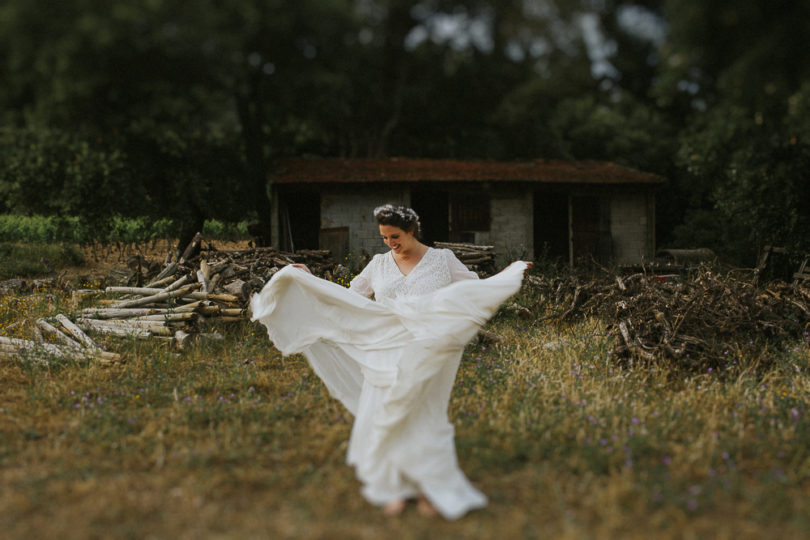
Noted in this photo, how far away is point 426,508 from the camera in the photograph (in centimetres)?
322

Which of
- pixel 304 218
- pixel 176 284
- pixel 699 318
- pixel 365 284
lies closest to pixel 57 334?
pixel 176 284

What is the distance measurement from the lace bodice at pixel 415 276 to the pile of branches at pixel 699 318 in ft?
7.99

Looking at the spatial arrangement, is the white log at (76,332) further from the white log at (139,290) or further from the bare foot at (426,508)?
the bare foot at (426,508)

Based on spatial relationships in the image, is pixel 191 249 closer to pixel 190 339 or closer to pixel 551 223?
pixel 190 339

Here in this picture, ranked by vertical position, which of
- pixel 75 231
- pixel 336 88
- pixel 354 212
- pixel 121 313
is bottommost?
pixel 121 313

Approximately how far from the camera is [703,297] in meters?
6.19

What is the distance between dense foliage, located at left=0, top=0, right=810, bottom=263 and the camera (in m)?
6.82

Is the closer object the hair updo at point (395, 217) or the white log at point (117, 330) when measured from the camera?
the hair updo at point (395, 217)

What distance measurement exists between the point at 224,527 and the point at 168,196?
12416 millimetres

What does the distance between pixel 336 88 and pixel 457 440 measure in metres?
14.2

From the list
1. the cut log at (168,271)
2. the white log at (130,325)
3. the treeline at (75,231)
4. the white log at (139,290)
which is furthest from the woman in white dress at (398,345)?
the treeline at (75,231)

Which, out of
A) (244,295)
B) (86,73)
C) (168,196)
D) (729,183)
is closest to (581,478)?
(244,295)

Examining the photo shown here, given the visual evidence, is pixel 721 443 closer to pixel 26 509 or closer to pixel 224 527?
pixel 224 527

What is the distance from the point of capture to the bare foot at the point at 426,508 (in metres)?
3.19
